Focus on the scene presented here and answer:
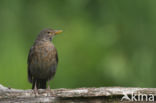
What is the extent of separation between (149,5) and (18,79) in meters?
2.31

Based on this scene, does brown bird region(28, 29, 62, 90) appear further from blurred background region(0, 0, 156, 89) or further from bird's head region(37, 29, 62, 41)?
blurred background region(0, 0, 156, 89)

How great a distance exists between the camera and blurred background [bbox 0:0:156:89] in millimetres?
7148

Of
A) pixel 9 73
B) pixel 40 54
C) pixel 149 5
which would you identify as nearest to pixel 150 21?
pixel 149 5

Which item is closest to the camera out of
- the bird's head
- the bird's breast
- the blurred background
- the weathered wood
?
the weathered wood

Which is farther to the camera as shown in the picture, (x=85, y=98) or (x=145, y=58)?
(x=145, y=58)

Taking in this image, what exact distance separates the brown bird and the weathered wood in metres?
1.77

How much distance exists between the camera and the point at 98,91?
183 inches

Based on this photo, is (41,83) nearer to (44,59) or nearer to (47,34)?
(44,59)

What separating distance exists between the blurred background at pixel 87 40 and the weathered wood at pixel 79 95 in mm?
2158

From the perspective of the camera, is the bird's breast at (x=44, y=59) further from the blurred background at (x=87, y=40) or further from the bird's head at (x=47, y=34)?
the blurred background at (x=87, y=40)

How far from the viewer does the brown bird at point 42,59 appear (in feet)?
21.6

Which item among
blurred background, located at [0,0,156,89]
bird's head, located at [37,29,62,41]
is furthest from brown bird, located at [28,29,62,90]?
blurred background, located at [0,0,156,89]

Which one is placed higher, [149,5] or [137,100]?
[149,5]

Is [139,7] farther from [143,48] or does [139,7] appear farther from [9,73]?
[9,73]
